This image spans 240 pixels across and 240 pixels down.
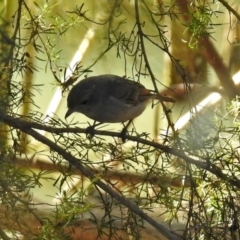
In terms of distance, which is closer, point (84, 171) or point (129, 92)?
point (84, 171)

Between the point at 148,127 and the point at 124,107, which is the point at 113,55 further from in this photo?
the point at 148,127

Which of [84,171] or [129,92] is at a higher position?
[129,92]

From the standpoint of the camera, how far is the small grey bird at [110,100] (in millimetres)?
1132

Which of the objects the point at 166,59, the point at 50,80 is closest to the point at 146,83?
the point at 166,59

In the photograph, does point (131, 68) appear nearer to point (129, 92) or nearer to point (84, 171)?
point (129, 92)

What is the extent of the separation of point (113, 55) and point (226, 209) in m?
0.41

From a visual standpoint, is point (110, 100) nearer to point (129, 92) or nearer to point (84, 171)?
point (129, 92)

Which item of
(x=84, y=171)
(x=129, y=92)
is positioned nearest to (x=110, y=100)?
(x=129, y=92)

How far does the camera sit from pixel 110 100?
1221 millimetres

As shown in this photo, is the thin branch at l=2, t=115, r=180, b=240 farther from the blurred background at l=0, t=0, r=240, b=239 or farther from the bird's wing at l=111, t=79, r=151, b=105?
the bird's wing at l=111, t=79, r=151, b=105

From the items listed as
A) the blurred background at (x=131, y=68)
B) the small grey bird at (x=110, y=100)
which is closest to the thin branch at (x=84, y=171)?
the blurred background at (x=131, y=68)

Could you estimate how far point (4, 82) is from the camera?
796mm

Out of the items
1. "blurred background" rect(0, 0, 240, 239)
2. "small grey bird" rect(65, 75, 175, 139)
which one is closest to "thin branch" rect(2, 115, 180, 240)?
"blurred background" rect(0, 0, 240, 239)

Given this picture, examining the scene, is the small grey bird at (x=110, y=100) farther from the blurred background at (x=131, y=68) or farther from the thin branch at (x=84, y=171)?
the thin branch at (x=84, y=171)
